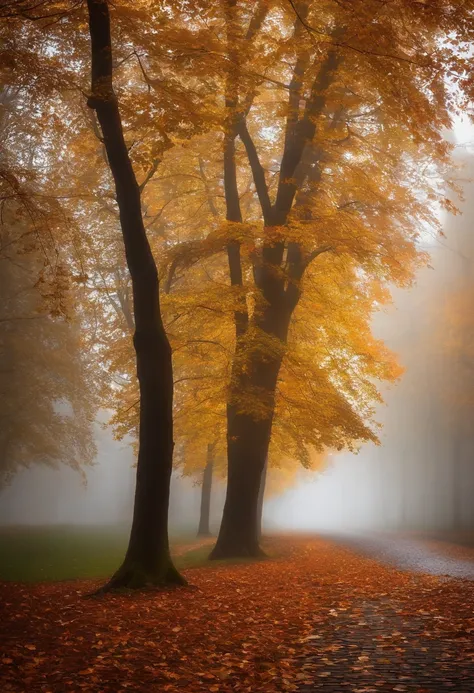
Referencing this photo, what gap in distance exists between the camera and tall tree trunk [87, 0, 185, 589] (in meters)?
9.09

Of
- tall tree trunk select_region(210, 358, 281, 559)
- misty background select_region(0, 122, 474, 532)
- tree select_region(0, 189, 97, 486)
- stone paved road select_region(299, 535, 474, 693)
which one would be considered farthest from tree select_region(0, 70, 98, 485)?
stone paved road select_region(299, 535, 474, 693)

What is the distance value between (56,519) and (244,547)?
1560 inches

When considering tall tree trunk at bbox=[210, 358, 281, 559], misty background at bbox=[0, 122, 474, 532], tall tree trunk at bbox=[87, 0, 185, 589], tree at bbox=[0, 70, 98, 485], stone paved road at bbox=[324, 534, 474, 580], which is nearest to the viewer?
tall tree trunk at bbox=[87, 0, 185, 589]

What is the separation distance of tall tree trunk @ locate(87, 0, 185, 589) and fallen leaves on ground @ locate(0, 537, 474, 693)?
73 centimetres

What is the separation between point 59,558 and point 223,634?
11.1 m

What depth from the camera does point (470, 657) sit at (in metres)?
4.97

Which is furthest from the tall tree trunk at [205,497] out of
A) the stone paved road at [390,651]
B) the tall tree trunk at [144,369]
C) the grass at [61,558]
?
the stone paved road at [390,651]

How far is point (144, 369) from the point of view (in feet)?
31.8

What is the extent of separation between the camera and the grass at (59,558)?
12.7 m

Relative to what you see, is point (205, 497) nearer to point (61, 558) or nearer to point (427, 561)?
point (61, 558)

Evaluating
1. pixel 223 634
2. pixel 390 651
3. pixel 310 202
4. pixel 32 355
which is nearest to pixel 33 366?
pixel 32 355

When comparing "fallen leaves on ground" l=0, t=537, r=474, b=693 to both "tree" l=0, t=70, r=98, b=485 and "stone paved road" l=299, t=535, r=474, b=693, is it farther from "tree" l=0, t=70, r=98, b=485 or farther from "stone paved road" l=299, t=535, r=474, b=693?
"tree" l=0, t=70, r=98, b=485

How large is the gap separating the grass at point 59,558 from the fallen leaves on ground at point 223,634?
3.40m

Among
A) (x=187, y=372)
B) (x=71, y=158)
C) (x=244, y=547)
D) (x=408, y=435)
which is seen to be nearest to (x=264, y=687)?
(x=244, y=547)
